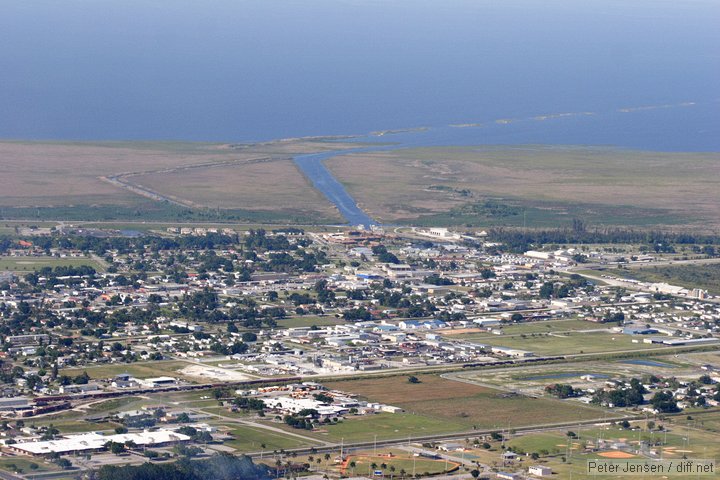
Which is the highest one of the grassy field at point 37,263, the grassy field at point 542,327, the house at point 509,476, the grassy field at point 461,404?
the grassy field at point 37,263

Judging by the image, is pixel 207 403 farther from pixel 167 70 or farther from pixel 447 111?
pixel 167 70

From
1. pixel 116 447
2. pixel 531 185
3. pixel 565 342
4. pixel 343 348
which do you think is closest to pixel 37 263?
pixel 343 348

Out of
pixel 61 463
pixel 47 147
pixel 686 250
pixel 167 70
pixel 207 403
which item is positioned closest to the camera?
pixel 61 463

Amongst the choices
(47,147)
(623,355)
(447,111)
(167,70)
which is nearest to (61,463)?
(623,355)

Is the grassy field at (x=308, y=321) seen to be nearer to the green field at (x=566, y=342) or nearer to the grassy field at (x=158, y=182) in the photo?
the green field at (x=566, y=342)

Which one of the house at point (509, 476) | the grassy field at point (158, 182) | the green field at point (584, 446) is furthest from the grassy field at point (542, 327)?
the grassy field at point (158, 182)

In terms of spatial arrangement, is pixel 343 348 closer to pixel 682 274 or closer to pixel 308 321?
pixel 308 321
